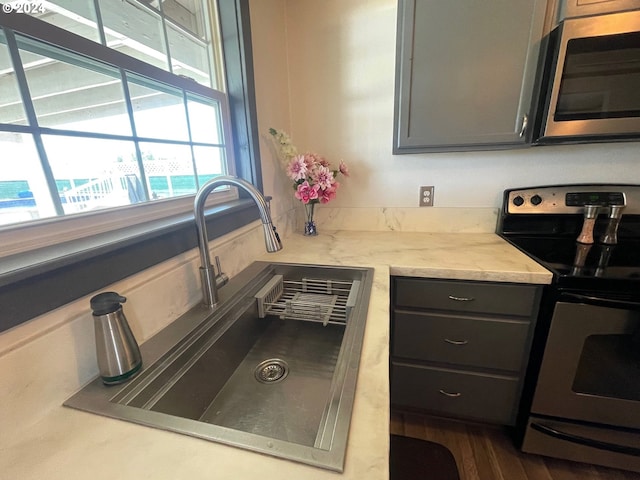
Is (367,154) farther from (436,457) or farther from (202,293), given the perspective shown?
(436,457)

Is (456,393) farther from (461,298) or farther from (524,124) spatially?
(524,124)

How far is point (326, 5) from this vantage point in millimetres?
1570

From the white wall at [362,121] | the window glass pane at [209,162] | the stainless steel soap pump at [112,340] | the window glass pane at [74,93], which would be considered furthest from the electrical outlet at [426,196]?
the stainless steel soap pump at [112,340]

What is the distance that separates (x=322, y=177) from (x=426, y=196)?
0.66 metres

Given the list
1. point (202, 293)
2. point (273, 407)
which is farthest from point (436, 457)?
point (202, 293)

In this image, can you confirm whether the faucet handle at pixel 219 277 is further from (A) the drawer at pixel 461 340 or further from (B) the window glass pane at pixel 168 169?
(A) the drawer at pixel 461 340

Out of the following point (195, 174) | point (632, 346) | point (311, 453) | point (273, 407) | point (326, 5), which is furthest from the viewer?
point (326, 5)

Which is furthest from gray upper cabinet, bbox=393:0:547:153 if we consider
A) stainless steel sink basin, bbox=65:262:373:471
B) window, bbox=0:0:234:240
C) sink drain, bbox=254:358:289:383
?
sink drain, bbox=254:358:289:383

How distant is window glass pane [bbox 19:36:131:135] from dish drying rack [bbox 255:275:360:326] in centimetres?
70

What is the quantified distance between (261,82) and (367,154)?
0.72m

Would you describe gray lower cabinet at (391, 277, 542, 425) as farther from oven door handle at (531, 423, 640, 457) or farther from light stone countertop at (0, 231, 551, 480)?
light stone countertop at (0, 231, 551, 480)

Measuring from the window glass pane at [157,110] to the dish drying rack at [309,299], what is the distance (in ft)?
2.16

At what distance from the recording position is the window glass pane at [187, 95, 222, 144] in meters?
1.12

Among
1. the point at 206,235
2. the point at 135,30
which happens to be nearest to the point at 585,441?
the point at 206,235
